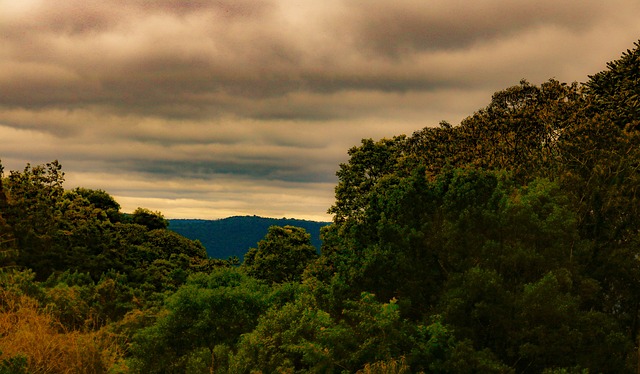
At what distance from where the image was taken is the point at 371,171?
147 feet

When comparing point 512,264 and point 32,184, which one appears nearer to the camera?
point 512,264

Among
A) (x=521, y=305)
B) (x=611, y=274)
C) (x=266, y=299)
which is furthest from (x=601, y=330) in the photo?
(x=266, y=299)

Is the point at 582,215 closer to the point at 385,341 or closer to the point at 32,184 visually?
the point at 385,341

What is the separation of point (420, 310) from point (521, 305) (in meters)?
3.16

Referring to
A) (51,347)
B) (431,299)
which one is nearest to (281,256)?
(51,347)

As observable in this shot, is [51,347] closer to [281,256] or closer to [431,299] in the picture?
[431,299]

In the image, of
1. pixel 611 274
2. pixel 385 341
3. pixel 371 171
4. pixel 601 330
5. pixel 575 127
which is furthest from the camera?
pixel 371 171

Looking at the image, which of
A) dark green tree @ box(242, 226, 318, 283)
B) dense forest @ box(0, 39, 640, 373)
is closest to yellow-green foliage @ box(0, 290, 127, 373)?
dense forest @ box(0, 39, 640, 373)

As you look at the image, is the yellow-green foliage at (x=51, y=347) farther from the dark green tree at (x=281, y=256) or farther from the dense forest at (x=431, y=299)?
the dark green tree at (x=281, y=256)

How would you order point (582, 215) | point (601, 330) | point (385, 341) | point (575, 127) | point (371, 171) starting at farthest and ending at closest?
1. point (371, 171)
2. point (575, 127)
3. point (582, 215)
4. point (601, 330)
5. point (385, 341)

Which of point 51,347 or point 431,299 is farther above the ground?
point 431,299

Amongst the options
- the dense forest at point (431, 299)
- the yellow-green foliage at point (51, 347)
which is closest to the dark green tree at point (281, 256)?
the dense forest at point (431, 299)

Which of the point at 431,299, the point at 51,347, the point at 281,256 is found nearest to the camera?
the point at 431,299

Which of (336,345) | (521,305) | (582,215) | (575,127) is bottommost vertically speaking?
(336,345)
